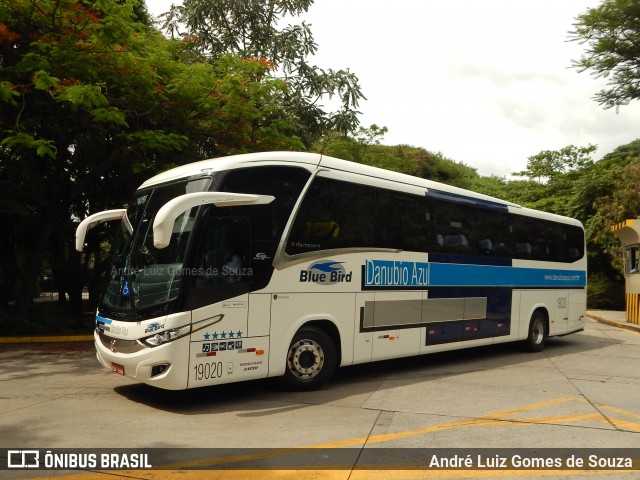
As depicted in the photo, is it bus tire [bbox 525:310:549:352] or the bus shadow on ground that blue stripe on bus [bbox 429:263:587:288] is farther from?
the bus shadow on ground

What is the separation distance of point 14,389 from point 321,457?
5390 millimetres

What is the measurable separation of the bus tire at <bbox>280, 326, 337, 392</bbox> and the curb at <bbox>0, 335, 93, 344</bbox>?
799cm

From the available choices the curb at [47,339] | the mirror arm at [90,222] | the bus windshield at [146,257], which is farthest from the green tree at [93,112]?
the bus windshield at [146,257]

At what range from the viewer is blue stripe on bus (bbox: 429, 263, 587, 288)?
10336 mm

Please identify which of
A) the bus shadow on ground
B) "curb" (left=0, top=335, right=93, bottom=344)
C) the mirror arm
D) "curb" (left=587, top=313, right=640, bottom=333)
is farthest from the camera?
"curb" (left=587, top=313, right=640, bottom=333)

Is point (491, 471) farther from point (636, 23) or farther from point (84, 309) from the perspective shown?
point (636, 23)

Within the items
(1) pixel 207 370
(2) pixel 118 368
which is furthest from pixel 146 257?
(1) pixel 207 370

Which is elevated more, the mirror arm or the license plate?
the mirror arm

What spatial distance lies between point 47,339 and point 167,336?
8597 mm

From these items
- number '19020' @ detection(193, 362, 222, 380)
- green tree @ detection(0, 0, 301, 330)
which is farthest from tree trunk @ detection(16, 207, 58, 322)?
number '19020' @ detection(193, 362, 222, 380)

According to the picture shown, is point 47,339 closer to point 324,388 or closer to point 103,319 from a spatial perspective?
point 103,319

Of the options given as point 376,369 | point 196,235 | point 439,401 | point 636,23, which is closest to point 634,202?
point 636,23

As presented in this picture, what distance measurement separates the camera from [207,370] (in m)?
6.93

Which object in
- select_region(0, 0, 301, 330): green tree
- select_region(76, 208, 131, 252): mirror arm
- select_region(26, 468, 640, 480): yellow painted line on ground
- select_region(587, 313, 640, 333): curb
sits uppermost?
select_region(0, 0, 301, 330): green tree
